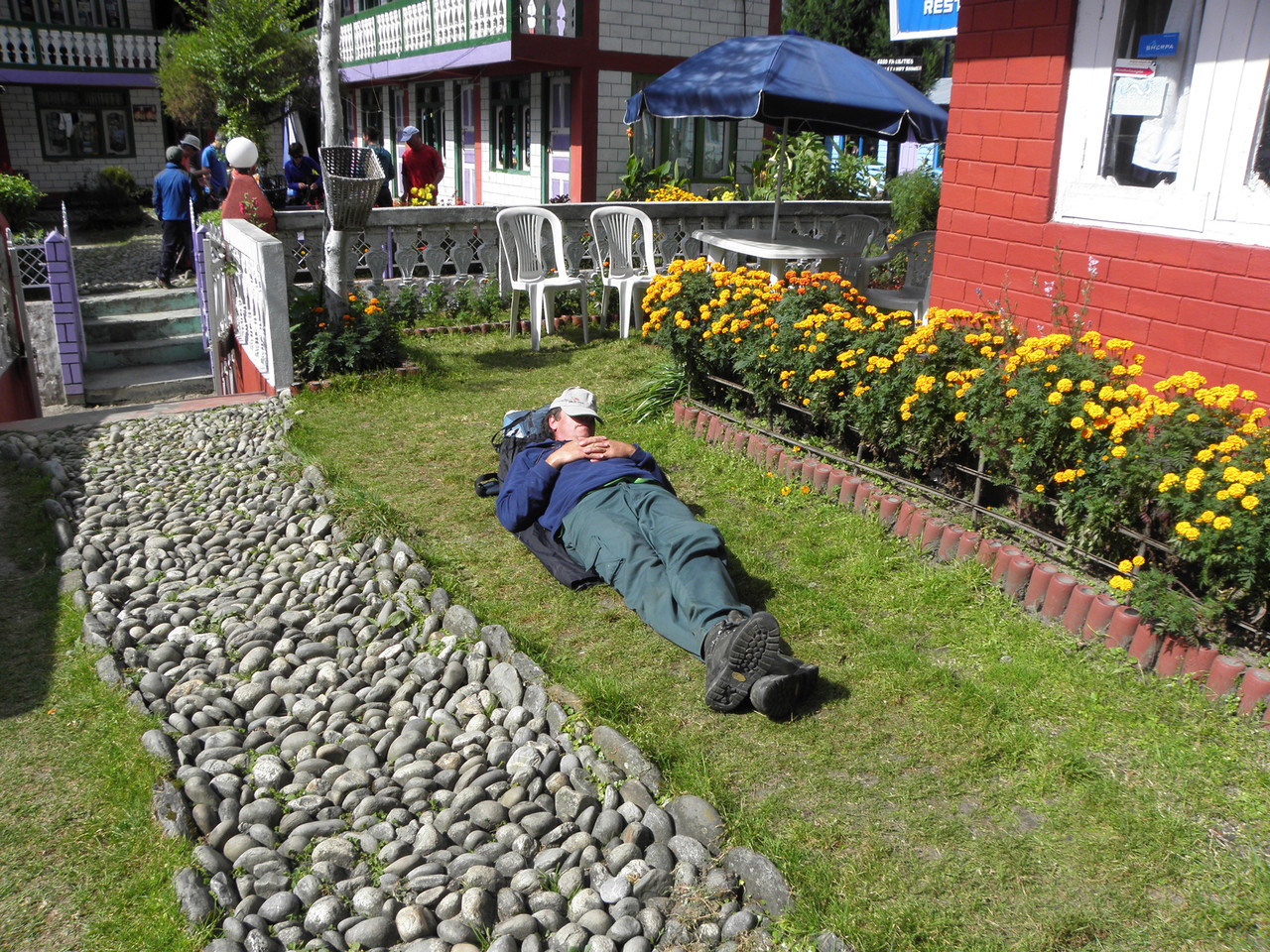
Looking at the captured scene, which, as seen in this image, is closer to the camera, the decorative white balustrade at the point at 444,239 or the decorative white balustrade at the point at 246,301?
the decorative white balustrade at the point at 246,301

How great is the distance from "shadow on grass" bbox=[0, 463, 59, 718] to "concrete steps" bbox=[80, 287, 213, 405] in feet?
15.7

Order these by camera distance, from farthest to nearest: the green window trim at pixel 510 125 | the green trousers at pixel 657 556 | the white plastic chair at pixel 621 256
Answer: the green window trim at pixel 510 125
the white plastic chair at pixel 621 256
the green trousers at pixel 657 556

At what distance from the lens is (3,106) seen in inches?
940

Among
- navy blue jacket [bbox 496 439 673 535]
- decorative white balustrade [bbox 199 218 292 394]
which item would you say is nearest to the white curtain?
navy blue jacket [bbox 496 439 673 535]

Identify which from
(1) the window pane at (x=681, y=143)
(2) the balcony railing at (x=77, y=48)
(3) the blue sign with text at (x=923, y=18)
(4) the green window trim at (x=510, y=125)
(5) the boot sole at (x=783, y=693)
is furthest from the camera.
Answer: (2) the balcony railing at (x=77, y=48)

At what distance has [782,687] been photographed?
129 inches

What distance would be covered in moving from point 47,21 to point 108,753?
26.8m

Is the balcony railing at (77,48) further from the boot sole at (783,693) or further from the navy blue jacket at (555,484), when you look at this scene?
the boot sole at (783,693)

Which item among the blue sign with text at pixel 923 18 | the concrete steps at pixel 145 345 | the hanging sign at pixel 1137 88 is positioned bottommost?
the concrete steps at pixel 145 345

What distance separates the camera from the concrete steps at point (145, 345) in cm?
1038

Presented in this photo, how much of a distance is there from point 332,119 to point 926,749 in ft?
22.1

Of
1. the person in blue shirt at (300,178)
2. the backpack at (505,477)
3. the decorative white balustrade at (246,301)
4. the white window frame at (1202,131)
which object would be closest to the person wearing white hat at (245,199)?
the decorative white balustrade at (246,301)

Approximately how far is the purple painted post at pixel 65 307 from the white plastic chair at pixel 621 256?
4.99 metres

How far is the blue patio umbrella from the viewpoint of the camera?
7.57 m
